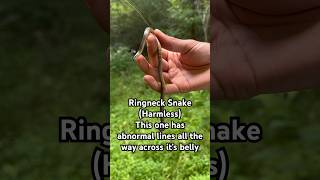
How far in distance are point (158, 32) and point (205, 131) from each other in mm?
170

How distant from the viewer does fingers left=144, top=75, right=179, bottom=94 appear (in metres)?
1.13

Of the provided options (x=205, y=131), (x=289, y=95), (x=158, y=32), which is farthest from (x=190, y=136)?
(x=289, y=95)

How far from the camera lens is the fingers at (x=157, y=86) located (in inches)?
44.4

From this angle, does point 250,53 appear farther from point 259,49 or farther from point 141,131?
point 141,131

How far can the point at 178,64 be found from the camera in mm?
1172

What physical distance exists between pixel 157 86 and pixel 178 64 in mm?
54

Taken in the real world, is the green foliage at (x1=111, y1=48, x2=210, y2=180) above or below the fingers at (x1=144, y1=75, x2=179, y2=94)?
below

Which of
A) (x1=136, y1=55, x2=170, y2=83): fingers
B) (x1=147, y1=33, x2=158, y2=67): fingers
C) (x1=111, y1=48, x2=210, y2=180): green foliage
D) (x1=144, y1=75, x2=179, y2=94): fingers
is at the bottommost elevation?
(x1=111, y1=48, x2=210, y2=180): green foliage

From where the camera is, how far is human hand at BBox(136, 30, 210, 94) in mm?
1125

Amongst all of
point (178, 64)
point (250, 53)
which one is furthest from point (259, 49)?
point (178, 64)

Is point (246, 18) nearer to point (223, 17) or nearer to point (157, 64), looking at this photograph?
point (223, 17)

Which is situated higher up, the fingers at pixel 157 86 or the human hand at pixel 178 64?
the human hand at pixel 178 64

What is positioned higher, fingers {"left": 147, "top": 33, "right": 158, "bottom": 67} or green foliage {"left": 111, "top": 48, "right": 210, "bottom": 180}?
fingers {"left": 147, "top": 33, "right": 158, "bottom": 67}

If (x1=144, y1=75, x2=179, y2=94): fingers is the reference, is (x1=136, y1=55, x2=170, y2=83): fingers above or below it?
above
